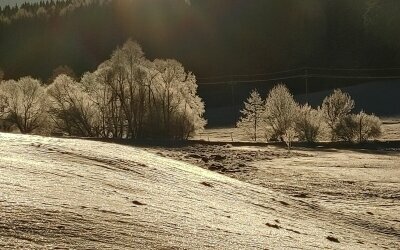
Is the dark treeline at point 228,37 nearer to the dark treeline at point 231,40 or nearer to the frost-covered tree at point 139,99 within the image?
the dark treeline at point 231,40

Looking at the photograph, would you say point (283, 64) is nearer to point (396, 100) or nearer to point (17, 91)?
point (396, 100)

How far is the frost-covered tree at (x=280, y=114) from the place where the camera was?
3199 inches

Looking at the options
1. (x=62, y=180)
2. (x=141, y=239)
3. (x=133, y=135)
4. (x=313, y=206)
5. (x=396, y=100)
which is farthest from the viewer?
(x=396, y=100)

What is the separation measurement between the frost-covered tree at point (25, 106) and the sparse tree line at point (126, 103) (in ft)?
1.86

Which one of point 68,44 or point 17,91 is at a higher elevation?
point 68,44

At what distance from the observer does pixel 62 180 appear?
17.6 metres

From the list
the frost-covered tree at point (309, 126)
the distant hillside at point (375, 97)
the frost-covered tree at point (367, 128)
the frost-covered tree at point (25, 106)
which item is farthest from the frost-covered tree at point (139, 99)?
the distant hillside at point (375, 97)

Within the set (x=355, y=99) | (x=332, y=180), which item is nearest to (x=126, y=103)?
(x=332, y=180)

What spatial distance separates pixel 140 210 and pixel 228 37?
521ft

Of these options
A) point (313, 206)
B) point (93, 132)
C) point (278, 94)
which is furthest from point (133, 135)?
point (313, 206)

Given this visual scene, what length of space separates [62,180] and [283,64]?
14993cm

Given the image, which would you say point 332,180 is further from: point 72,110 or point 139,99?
point 72,110

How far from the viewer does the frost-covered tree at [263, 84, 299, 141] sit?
3199 inches

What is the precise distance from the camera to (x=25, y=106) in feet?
257
